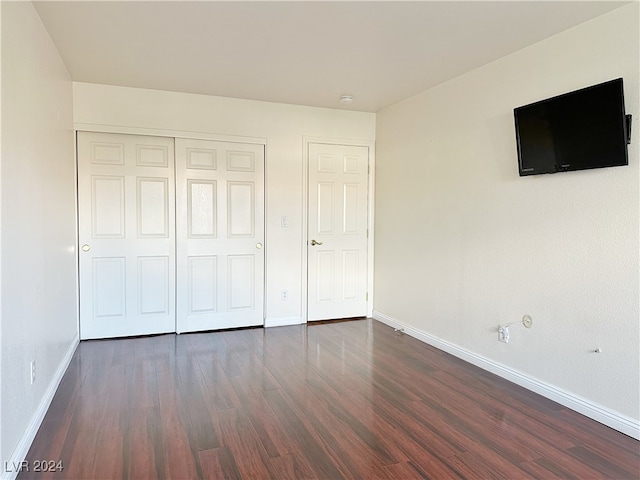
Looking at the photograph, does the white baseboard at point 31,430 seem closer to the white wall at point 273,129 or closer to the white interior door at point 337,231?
the white wall at point 273,129

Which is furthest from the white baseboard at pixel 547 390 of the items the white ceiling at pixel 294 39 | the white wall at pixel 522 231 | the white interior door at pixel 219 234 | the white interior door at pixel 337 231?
the white ceiling at pixel 294 39

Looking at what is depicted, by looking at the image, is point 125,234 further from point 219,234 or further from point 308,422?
point 308,422

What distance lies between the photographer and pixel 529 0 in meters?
2.35

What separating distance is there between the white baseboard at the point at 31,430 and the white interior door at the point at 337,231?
8.08ft

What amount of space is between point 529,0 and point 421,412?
2394 mm

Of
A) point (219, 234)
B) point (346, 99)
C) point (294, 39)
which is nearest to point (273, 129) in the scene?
point (346, 99)

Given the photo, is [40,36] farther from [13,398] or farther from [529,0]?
[529,0]

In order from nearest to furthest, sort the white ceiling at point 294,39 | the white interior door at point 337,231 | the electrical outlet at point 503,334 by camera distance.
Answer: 1. the white ceiling at point 294,39
2. the electrical outlet at point 503,334
3. the white interior door at point 337,231

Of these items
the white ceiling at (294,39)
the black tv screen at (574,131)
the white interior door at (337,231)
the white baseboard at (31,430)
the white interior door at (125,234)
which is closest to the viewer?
the white baseboard at (31,430)

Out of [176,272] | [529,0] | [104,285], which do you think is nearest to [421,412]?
[529,0]

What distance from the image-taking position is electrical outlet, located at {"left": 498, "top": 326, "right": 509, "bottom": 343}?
3.19 m

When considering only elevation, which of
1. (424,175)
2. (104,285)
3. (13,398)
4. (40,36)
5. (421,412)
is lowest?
(421,412)

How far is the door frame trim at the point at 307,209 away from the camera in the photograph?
15.5 feet

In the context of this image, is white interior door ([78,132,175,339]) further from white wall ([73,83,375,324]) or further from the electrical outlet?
the electrical outlet
